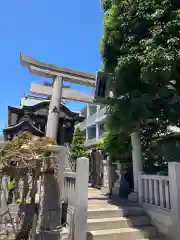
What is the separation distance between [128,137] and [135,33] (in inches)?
118

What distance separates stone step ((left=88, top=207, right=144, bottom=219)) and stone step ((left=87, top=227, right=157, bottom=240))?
0.38 metres

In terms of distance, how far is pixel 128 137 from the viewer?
6449 mm

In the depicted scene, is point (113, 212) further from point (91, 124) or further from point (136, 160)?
point (91, 124)

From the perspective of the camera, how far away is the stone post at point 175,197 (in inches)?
153

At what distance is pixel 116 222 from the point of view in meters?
4.39

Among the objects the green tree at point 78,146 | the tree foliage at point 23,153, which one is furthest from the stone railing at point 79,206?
the green tree at point 78,146

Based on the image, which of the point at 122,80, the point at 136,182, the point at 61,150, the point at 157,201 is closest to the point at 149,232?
the point at 157,201

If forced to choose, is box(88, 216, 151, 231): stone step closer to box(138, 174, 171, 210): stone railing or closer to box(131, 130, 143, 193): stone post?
box(138, 174, 171, 210): stone railing

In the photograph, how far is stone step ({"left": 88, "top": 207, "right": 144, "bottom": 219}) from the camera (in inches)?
177

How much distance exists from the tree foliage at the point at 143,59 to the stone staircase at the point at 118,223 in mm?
1905

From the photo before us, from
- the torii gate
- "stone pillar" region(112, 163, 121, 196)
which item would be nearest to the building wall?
the torii gate

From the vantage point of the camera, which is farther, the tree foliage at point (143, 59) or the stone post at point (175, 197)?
the tree foliage at point (143, 59)

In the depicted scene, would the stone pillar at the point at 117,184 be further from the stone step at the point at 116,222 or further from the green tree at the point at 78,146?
the green tree at the point at 78,146

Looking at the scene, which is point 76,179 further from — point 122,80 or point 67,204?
point 122,80
